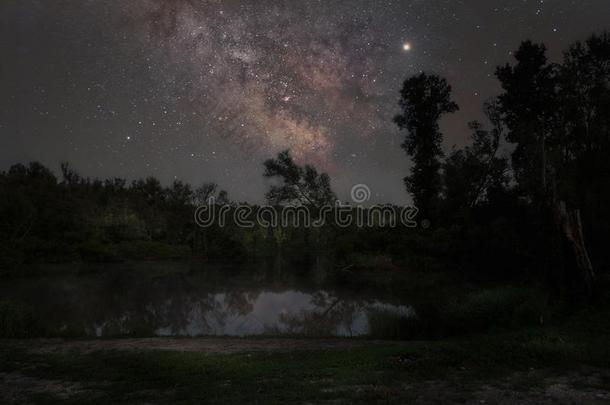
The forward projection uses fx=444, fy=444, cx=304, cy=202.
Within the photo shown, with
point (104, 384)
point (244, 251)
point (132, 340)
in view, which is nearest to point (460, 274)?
point (132, 340)

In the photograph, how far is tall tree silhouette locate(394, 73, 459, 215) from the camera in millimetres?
39438

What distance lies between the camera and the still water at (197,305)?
59.3 feet

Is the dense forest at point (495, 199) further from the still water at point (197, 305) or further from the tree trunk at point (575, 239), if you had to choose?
the still water at point (197, 305)

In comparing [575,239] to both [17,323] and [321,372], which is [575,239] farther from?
[17,323]

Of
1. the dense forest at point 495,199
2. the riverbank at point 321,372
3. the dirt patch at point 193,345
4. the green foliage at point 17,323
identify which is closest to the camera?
the riverbank at point 321,372

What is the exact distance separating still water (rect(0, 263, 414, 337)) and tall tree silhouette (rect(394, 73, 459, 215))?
1200cm

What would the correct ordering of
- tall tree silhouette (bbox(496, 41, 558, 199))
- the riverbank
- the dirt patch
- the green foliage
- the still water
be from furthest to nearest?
tall tree silhouette (bbox(496, 41, 558, 199)), the still water, the green foliage, the dirt patch, the riverbank

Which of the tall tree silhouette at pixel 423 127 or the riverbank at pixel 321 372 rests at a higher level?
the tall tree silhouette at pixel 423 127

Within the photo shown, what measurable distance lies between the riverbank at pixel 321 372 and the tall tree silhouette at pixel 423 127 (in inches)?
1081

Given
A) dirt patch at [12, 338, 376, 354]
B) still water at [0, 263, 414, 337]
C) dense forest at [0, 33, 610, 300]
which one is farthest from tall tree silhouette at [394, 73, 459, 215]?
dirt patch at [12, 338, 376, 354]

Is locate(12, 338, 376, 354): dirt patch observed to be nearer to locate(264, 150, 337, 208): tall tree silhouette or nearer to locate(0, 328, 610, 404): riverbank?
locate(0, 328, 610, 404): riverbank

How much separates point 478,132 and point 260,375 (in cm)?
Result: 3105

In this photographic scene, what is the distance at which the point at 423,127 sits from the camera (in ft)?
133

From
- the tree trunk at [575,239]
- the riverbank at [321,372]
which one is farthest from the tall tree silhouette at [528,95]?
the riverbank at [321,372]
